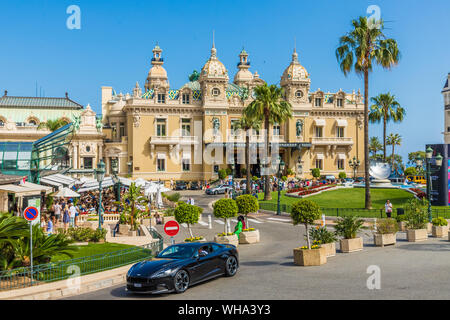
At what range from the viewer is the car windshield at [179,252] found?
1362cm

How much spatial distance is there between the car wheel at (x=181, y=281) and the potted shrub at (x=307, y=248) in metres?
4.75

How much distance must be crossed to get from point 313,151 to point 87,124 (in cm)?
3453

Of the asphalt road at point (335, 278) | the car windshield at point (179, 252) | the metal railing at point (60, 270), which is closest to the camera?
the asphalt road at point (335, 278)

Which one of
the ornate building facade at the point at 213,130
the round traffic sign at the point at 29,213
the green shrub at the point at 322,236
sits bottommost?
the green shrub at the point at 322,236

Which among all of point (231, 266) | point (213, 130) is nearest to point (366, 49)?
point (231, 266)

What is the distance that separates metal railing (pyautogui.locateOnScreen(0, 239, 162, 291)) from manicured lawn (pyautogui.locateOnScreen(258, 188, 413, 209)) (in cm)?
→ 2359

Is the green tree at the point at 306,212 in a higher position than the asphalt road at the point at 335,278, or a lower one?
higher

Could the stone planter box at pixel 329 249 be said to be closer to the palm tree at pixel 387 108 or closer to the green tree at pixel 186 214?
the green tree at pixel 186 214

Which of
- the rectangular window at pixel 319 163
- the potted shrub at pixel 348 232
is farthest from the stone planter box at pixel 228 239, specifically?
the rectangular window at pixel 319 163

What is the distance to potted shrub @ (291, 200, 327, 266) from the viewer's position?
15.9m

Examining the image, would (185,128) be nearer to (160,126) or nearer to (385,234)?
(160,126)

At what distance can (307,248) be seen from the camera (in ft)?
53.3

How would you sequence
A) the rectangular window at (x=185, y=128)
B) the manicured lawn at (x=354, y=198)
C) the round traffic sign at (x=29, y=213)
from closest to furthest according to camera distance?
the round traffic sign at (x=29, y=213)
the manicured lawn at (x=354, y=198)
the rectangular window at (x=185, y=128)
